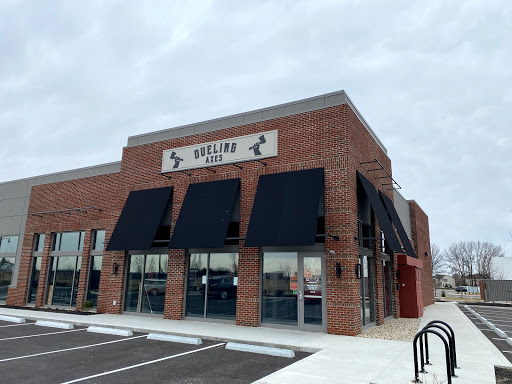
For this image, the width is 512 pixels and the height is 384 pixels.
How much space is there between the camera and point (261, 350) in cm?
812

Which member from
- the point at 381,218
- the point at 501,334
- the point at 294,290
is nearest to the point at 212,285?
the point at 294,290

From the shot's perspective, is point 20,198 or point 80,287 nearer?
point 80,287

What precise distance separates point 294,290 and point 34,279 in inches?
566

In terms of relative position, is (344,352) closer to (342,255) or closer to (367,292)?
(342,255)

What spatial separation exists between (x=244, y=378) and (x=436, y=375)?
336 cm

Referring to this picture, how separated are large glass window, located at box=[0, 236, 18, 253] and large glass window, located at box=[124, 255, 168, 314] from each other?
9086 millimetres

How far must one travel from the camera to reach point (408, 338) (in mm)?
9883

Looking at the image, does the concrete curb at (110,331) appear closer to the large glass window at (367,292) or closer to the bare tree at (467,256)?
the large glass window at (367,292)

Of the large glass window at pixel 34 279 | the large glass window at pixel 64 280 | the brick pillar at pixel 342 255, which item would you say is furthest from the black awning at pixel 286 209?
the large glass window at pixel 34 279

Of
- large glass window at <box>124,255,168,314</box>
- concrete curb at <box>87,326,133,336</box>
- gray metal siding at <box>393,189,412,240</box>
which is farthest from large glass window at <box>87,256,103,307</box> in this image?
gray metal siding at <box>393,189,412,240</box>

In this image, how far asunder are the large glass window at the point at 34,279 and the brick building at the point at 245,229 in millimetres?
282

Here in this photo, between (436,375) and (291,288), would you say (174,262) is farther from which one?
(436,375)

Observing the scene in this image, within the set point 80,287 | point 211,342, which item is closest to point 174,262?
point 211,342

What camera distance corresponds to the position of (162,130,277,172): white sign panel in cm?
1256
